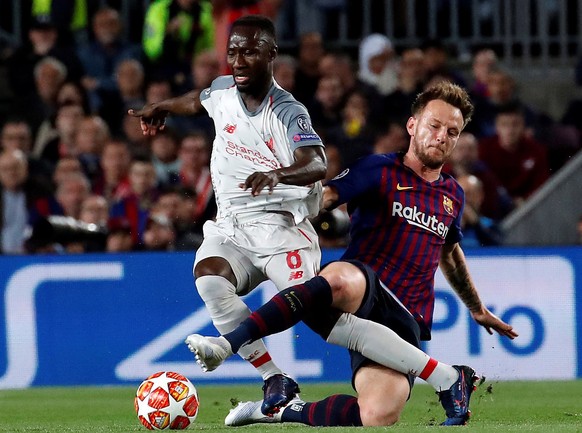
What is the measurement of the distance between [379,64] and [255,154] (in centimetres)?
664

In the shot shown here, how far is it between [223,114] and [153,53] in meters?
6.51

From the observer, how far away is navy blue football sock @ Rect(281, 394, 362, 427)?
6.28 m

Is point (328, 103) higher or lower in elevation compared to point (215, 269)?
higher

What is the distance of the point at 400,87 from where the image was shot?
41.4 ft

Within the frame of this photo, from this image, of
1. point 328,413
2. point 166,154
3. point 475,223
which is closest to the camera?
point 328,413

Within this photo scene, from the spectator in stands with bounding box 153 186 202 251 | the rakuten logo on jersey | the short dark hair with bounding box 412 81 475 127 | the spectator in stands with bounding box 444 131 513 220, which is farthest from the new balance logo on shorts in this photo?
the spectator in stands with bounding box 444 131 513 220

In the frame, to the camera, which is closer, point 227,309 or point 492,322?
point 227,309

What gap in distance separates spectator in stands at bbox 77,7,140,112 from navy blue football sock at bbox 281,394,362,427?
7.06 m

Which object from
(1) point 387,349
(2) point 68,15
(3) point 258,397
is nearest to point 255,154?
(1) point 387,349

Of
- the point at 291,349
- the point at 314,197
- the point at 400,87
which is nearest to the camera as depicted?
the point at 314,197

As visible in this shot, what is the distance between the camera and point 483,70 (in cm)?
1275

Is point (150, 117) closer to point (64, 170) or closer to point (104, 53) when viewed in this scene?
point (64, 170)

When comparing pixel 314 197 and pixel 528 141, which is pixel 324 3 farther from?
pixel 314 197

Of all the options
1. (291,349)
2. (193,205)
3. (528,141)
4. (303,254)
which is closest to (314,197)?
(303,254)
